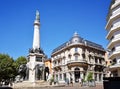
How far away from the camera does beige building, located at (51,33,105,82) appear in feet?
194

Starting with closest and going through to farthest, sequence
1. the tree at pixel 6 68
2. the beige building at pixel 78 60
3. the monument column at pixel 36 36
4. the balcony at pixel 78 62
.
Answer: the monument column at pixel 36 36 < the tree at pixel 6 68 < the balcony at pixel 78 62 < the beige building at pixel 78 60

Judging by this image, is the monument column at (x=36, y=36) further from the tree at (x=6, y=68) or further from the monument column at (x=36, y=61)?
the tree at (x=6, y=68)

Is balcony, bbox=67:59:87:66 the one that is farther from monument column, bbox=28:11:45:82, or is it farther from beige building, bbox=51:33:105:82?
monument column, bbox=28:11:45:82

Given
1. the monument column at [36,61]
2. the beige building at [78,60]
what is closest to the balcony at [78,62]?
the beige building at [78,60]

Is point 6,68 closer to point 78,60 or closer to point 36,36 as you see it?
point 78,60

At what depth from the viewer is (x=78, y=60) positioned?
59062mm

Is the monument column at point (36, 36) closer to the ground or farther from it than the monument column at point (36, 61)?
farther from it

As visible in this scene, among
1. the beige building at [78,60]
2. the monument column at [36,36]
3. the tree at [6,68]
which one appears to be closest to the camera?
the monument column at [36,36]

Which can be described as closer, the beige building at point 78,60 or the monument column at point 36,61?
the monument column at point 36,61

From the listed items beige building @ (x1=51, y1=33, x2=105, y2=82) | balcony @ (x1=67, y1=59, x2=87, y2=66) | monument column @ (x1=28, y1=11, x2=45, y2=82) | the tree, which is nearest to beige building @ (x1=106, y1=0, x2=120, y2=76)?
monument column @ (x1=28, y1=11, x2=45, y2=82)

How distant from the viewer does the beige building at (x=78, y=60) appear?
2333 inches

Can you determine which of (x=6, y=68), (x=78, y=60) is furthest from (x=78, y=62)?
(x=6, y=68)

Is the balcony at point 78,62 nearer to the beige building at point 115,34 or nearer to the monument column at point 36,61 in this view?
the beige building at point 115,34

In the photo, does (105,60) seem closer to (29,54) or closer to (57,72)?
(57,72)
